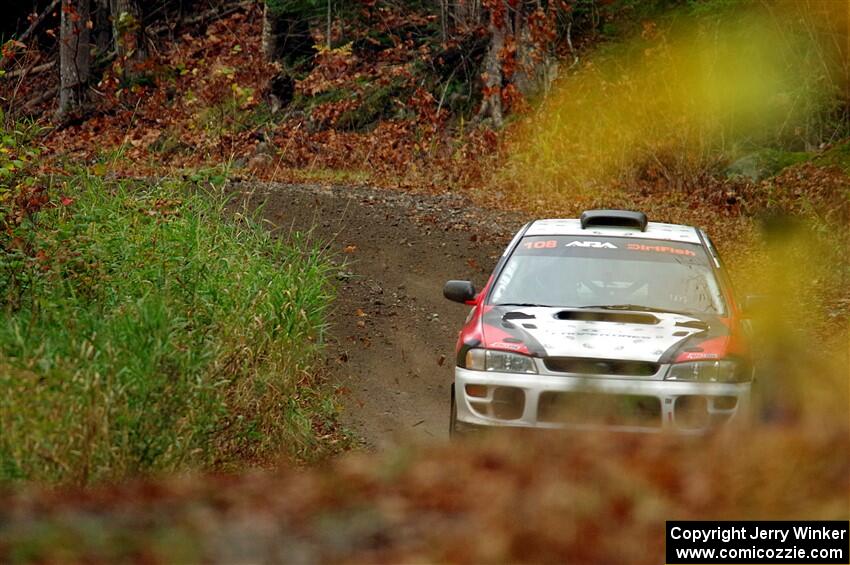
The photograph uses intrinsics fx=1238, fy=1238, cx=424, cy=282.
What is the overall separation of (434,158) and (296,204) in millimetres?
7970

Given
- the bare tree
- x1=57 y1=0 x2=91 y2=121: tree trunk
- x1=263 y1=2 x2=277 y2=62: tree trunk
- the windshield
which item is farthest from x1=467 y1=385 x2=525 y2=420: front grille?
x1=57 y1=0 x2=91 y2=121: tree trunk

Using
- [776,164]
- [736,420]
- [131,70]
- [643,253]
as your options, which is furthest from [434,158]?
[736,420]

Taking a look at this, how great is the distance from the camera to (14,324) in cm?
827

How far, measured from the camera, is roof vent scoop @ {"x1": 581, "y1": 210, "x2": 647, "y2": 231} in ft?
30.9

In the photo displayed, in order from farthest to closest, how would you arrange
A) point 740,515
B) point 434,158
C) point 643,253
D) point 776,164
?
→ point 434,158, point 776,164, point 643,253, point 740,515

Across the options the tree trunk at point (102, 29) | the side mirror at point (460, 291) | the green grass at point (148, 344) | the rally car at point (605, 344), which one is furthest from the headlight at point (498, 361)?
the tree trunk at point (102, 29)

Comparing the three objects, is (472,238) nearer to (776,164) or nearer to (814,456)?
(776,164)

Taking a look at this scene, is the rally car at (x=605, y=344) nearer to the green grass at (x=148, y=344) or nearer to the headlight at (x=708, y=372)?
the headlight at (x=708, y=372)

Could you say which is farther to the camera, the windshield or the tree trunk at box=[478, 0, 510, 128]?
the tree trunk at box=[478, 0, 510, 128]

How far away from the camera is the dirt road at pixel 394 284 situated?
1087 centimetres

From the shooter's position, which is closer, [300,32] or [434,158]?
[434,158]

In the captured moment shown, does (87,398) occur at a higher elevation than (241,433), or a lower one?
higher

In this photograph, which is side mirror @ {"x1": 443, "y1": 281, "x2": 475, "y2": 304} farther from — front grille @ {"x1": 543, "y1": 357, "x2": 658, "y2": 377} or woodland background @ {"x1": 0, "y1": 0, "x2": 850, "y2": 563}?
front grille @ {"x1": 543, "y1": 357, "x2": 658, "y2": 377}

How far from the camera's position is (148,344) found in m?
7.57
